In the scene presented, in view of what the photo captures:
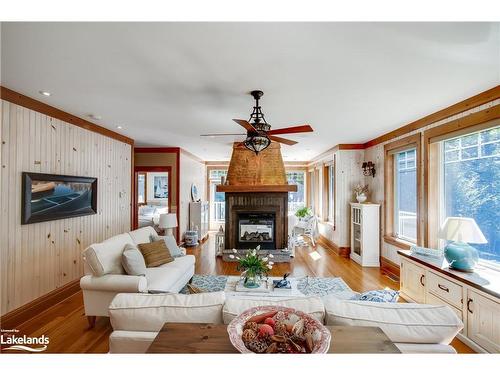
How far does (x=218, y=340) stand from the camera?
1146 millimetres

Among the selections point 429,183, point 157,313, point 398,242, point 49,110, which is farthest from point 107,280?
point 398,242

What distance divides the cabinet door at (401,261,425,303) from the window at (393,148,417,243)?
3.28 ft

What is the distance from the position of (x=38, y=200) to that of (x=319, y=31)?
3448 millimetres

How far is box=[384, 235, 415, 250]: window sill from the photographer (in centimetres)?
400

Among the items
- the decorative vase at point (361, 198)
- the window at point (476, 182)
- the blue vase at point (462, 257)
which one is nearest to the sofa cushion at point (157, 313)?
the blue vase at point (462, 257)

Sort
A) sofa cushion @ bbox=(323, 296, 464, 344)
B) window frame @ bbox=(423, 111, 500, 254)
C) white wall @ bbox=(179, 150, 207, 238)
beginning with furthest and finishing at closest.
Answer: white wall @ bbox=(179, 150, 207, 238) < window frame @ bbox=(423, 111, 500, 254) < sofa cushion @ bbox=(323, 296, 464, 344)

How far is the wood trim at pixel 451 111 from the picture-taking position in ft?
8.05

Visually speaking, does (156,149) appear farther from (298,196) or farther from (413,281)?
(413,281)

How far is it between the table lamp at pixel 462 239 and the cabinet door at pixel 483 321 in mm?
392

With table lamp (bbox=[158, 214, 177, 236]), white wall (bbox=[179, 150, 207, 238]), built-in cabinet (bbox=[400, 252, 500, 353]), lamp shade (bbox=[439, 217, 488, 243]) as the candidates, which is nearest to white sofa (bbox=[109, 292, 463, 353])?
built-in cabinet (bbox=[400, 252, 500, 353])

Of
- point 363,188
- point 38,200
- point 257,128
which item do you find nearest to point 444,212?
point 363,188

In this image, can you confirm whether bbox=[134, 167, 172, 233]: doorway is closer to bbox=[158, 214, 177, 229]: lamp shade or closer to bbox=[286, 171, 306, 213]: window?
bbox=[158, 214, 177, 229]: lamp shade

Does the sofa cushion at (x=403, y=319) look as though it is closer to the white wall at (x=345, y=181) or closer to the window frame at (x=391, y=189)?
the window frame at (x=391, y=189)

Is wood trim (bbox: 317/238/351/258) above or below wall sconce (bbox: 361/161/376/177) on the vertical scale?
below
